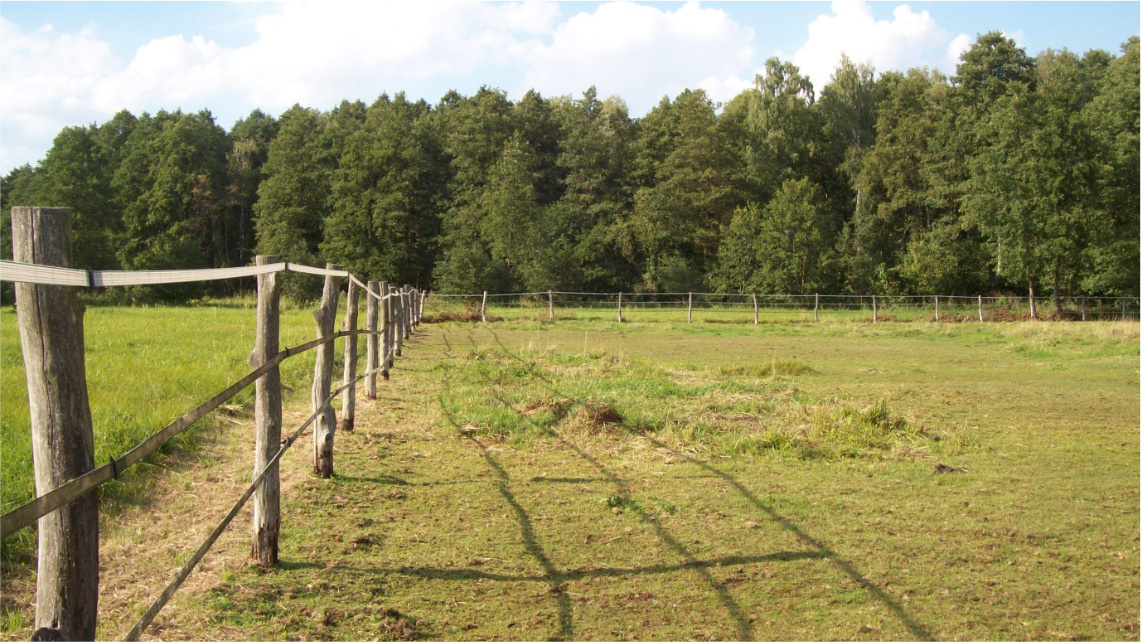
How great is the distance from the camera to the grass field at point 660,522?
3.58m

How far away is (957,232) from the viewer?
4191cm

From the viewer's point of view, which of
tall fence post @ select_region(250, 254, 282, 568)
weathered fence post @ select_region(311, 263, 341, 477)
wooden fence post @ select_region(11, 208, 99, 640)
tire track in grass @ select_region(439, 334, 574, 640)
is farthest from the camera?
weathered fence post @ select_region(311, 263, 341, 477)

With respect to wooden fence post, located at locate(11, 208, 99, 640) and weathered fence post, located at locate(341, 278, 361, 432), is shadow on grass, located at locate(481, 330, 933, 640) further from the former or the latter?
wooden fence post, located at locate(11, 208, 99, 640)

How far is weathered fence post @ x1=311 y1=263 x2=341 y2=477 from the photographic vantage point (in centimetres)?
554

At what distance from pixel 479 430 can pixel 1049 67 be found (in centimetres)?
5514

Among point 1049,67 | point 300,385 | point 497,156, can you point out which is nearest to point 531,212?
point 497,156

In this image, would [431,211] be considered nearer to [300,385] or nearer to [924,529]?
[300,385]

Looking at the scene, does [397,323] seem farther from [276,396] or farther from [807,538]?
[807,538]

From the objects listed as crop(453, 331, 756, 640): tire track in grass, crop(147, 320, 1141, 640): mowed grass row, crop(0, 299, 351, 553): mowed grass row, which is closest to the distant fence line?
crop(0, 299, 351, 553): mowed grass row

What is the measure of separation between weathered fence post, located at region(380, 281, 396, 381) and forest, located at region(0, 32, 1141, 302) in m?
23.8

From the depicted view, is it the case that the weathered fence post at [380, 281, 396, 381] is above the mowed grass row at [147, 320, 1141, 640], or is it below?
above

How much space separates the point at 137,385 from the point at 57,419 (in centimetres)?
596

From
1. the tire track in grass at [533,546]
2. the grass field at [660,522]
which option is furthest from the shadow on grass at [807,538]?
the tire track in grass at [533,546]

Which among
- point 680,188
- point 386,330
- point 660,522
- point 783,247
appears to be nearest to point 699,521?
point 660,522
